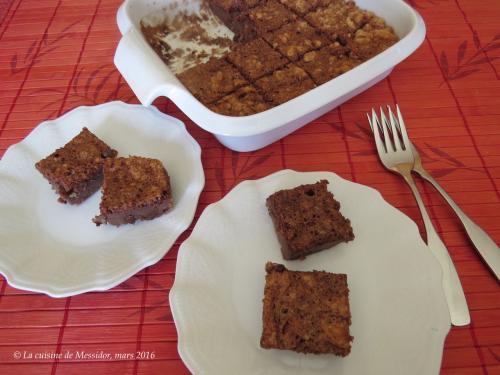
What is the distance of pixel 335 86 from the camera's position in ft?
3.71

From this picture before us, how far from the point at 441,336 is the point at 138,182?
34.2 inches

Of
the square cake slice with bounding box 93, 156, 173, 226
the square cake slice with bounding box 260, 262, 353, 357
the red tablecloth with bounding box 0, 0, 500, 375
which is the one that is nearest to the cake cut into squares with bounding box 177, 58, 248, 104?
the red tablecloth with bounding box 0, 0, 500, 375

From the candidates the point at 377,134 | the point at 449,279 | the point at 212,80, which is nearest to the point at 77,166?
the point at 212,80

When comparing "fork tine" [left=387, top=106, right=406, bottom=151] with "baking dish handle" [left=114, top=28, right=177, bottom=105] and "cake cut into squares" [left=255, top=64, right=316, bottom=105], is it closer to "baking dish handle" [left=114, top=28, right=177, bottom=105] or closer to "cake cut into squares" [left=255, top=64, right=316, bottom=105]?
"cake cut into squares" [left=255, top=64, right=316, bottom=105]

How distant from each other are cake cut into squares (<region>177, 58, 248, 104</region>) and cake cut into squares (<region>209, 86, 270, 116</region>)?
0.03m

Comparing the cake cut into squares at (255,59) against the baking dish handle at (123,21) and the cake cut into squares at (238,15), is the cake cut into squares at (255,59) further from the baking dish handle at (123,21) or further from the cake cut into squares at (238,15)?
the baking dish handle at (123,21)

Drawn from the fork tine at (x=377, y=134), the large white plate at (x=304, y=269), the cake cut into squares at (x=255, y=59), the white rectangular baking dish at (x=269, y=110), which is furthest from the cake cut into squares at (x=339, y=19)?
the large white plate at (x=304, y=269)

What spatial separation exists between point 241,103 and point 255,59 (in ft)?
→ 0.80

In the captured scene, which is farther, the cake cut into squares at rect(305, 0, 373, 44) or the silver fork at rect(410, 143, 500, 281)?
the cake cut into squares at rect(305, 0, 373, 44)

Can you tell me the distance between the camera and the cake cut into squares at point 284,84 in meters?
1.31

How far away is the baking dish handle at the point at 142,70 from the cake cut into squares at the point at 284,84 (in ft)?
1.06

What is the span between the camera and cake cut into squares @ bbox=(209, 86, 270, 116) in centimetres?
128

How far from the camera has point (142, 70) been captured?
3.97ft

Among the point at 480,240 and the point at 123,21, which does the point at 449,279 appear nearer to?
the point at 480,240
